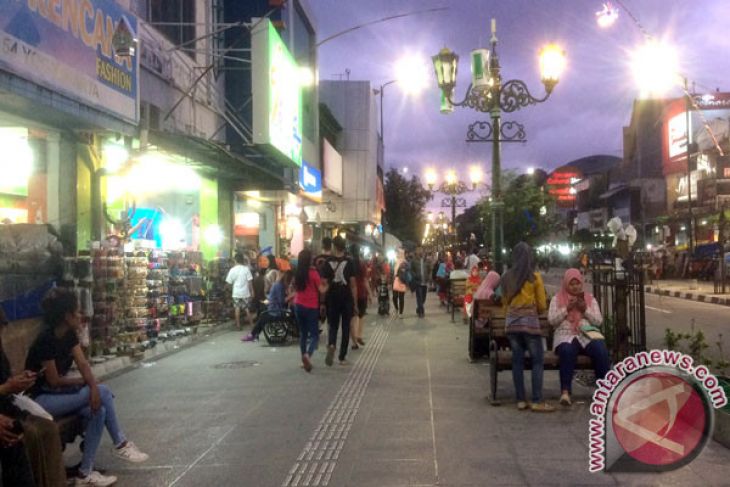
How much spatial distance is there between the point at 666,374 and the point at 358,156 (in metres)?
36.4

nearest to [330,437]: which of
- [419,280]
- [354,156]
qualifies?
[419,280]

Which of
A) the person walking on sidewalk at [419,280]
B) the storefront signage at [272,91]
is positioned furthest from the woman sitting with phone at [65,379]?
the person walking on sidewalk at [419,280]

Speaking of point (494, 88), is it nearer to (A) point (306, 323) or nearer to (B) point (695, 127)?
(A) point (306, 323)

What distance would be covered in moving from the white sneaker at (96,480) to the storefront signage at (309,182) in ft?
62.7

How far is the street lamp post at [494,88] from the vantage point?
44.5 ft

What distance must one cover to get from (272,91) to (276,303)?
19.0 ft

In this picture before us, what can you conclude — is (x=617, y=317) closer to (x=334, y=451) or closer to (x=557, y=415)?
(x=557, y=415)

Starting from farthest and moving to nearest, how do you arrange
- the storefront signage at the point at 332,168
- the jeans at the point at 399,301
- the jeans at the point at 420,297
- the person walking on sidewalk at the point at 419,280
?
the storefront signage at the point at 332,168 → the jeans at the point at 399,301 → the jeans at the point at 420,297 → the person walking on sidewalk at the point at 419,280

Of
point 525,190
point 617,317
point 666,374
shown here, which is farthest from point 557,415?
point 525,190

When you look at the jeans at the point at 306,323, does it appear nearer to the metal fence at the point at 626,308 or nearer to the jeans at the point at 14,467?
the metal fence at the point at 626,308

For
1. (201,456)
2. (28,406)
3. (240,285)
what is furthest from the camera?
(240,285)

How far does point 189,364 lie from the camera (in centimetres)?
1121

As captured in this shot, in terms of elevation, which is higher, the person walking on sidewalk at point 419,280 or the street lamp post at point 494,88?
the street lamp post at point 494,88

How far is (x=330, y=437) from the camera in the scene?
6430 millimetres
